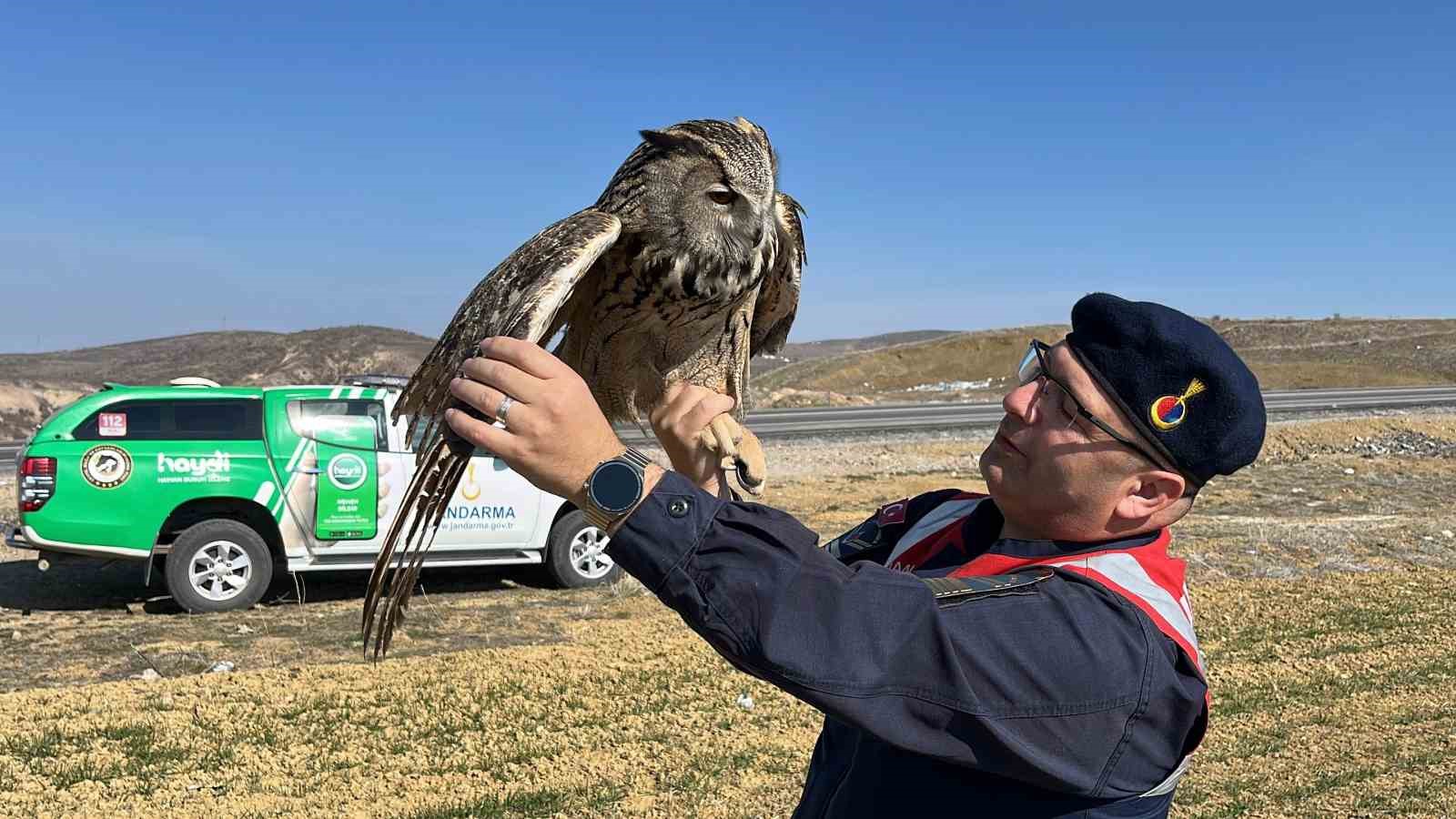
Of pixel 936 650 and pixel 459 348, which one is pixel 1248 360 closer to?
pixel 459 348

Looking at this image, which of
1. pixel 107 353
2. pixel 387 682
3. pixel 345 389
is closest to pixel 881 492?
pixel 345 389

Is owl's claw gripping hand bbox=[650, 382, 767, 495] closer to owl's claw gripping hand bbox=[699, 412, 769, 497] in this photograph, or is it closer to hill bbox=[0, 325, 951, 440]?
owl's claw gripping hand bbox=[699, 412, 769, 497]

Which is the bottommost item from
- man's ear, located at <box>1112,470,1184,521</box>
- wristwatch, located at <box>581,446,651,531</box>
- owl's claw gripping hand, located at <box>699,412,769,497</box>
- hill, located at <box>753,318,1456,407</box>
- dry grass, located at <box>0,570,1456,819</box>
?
hill, located at <box>753,318,1456,407</box>

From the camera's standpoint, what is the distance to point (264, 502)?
24.9 ft

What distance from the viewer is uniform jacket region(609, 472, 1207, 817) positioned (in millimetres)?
1174

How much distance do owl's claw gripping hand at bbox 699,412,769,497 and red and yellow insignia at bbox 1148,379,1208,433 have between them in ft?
3.71

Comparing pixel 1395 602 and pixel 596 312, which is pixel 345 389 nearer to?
pixel 596 312

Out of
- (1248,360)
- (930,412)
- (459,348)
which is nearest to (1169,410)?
(459,348)

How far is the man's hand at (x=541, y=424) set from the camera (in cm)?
130

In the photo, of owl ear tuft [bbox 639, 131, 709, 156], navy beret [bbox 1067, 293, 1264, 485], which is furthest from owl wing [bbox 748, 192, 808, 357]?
navy beret [bbox 1067, 293, 1264, 485]

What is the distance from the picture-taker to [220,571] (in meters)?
7.55

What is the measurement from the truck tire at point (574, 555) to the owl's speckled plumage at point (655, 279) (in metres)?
5.56

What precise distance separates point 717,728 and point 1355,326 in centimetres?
6921

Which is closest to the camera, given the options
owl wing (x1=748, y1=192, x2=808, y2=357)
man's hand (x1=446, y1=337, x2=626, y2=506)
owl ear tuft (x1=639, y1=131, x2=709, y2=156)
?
man's hand (x1=446, y1=337, x2=626, y2=506)
